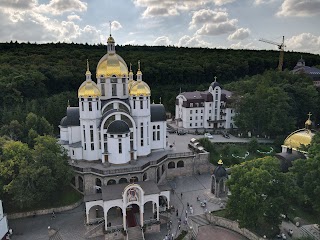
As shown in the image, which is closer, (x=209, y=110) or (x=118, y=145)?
(x=118, y=145)

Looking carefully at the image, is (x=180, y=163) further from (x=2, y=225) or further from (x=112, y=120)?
(x=2, y=225)

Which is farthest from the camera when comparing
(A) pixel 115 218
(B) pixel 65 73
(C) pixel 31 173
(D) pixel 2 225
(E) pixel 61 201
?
(B) pixel 65 73

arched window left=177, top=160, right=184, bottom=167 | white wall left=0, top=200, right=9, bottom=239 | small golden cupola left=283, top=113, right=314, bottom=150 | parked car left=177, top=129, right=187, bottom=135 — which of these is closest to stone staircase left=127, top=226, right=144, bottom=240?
white wall left=0, top=200, right=9, bottom=239

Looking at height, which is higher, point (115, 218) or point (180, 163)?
point (180, 163)

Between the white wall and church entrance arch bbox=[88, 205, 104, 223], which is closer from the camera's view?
the white wall

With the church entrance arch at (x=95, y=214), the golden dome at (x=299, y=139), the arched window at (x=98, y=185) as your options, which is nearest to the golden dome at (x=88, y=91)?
the arched window at (x=98, y=185)

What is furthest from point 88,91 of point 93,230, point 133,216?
point 93,230

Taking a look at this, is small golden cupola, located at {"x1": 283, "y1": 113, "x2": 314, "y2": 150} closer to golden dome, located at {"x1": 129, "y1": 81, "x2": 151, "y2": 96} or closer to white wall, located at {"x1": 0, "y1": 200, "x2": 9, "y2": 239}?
golden dome, located at {"x1": 129, "y1": 81, "x2": 151, "y2": 96}
